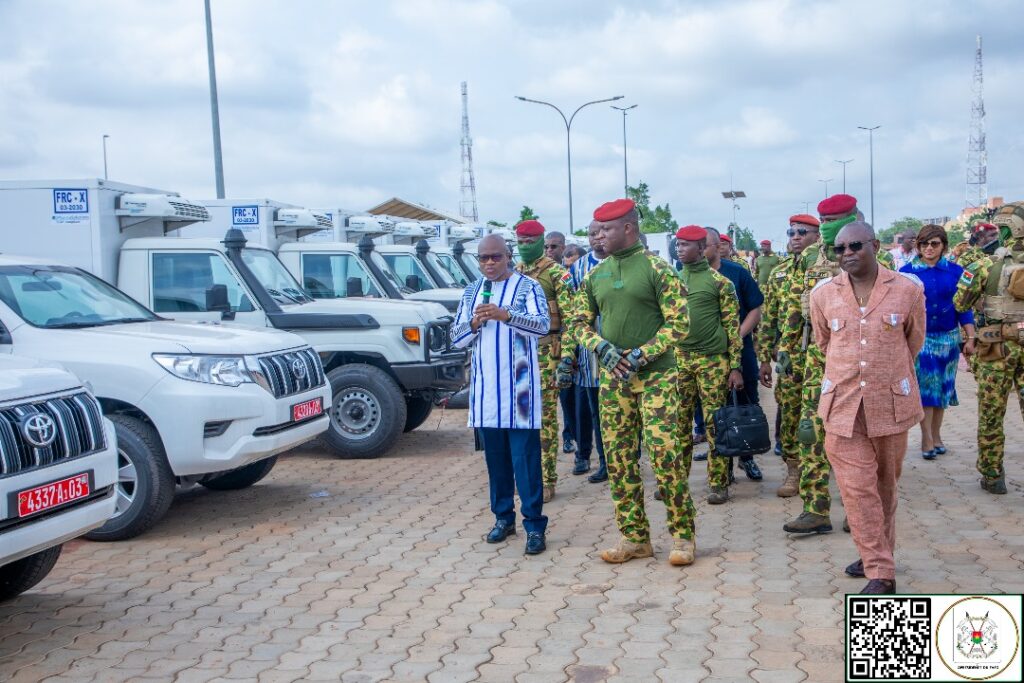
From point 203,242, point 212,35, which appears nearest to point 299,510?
point 203,242

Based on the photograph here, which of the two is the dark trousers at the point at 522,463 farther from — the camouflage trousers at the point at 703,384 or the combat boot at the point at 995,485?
the combat boot at the point at 995,485

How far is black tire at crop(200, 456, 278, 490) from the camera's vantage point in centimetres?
859

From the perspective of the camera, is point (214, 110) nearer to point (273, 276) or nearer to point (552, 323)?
point (273, 276)

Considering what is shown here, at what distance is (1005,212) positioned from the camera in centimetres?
725

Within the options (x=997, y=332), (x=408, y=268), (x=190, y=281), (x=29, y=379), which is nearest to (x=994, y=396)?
(x=997, y=332)

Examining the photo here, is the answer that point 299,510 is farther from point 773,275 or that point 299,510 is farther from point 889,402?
point 889,402

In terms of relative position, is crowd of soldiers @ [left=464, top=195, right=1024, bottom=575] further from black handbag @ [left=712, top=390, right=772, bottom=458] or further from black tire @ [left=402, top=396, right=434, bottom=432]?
black tire @ [left=402, top=396, right=434, bottom=432]

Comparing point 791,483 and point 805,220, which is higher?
point 805,220

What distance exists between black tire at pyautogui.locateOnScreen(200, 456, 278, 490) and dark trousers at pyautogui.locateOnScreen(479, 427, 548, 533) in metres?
2.67

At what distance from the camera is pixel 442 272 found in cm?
1623

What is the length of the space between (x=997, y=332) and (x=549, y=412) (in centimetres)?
304

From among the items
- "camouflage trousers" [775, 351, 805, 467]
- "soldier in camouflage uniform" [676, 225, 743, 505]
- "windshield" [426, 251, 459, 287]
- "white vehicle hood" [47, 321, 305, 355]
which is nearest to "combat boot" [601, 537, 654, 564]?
"soldier in camouflage uniform" [676, 225, 743, 505]

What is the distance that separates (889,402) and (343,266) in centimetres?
847

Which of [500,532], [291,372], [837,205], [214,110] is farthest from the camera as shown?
[214,110]
